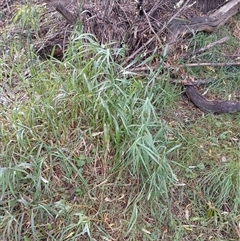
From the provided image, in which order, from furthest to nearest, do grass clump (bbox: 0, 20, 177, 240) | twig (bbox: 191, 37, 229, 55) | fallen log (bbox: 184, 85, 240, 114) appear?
twig (bbox: 191, 37, 229, 55) < fallen log (bbox: 184, 85, 240, 114) < grass clump (bbox: 0, 20, 177, 240)

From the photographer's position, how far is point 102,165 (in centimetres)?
237

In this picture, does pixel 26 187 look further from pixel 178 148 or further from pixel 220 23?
pixel 220 23

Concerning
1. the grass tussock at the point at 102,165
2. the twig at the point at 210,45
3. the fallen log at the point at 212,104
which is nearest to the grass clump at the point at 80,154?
the grass tussock at the point at 102,165

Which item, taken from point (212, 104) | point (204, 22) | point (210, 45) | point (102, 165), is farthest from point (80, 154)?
point (204, 22)

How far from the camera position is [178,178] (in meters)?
2.50

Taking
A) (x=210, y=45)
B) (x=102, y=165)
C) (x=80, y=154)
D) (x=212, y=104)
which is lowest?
(x=212, y=104)

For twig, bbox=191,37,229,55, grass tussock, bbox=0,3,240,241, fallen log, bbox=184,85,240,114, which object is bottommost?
fallen log, bbox=184,85,240,114

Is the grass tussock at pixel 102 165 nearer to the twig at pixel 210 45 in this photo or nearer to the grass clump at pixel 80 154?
the grass clump at pixel 80 154

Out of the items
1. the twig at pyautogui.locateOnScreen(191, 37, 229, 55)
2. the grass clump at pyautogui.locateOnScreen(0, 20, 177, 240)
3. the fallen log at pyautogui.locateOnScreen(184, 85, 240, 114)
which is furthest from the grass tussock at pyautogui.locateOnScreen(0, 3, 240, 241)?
the twig at pyautogui.locateOnScreen(191, 37, 229, 55)

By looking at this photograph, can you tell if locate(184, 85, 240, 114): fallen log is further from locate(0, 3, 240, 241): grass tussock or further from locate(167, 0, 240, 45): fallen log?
locate(167, 0, 240, 45): fallen log

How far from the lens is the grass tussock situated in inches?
85.7

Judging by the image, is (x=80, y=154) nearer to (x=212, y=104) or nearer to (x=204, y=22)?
(x=212, y=104)

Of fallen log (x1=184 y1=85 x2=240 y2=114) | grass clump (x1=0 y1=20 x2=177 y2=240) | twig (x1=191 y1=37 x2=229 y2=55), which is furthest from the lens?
twig (x1=191 y1=37 x2=229 y2=55)

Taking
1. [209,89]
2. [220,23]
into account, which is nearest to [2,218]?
[209,89]
